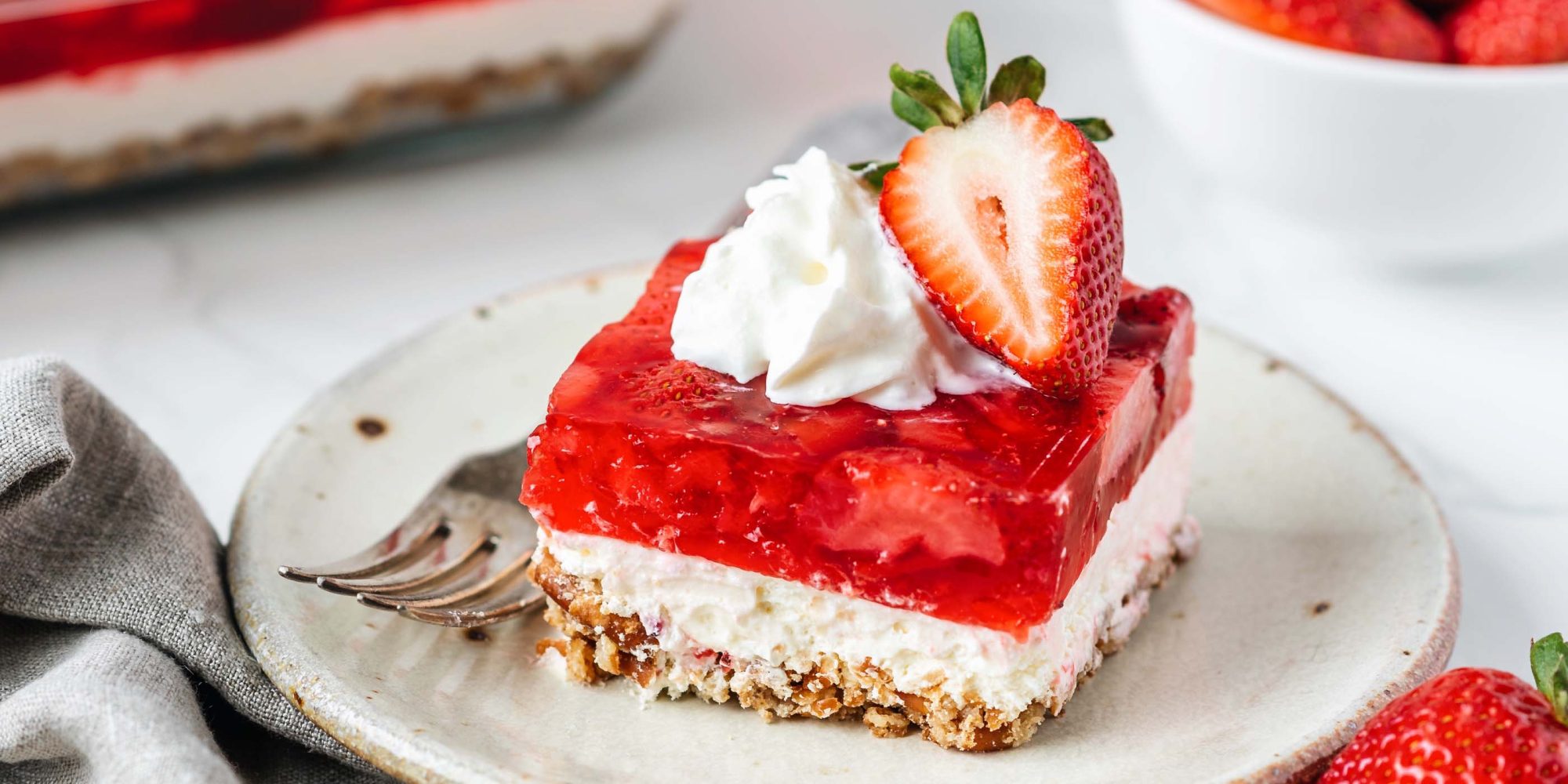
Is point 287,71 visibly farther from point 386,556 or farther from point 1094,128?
point 1094,128

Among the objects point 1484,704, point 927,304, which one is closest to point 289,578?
point 927,304

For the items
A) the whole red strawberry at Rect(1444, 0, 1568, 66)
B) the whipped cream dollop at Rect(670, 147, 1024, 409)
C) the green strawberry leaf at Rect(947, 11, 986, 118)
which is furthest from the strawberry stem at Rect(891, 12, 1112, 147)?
the whole red strawberry at Rect(1444, 0, 1568, 66)

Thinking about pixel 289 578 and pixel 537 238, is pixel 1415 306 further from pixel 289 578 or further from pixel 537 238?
pixel 289 578

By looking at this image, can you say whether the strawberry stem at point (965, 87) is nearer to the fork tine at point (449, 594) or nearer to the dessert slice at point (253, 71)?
the fork tine at point (449, 594)

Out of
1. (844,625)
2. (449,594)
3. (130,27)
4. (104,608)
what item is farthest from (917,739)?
(130,27)

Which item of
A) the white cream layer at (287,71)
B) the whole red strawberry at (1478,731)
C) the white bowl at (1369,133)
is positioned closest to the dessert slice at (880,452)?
the whole red strawberry at (1478,731)
